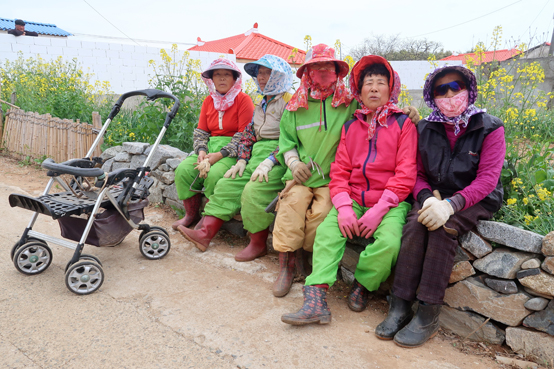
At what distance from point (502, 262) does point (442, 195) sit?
547 mm

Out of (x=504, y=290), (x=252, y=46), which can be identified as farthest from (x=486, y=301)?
(x=252, y=46)

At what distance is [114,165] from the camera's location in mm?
5262

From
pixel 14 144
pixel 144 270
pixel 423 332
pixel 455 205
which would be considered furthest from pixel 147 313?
pixel 14 144

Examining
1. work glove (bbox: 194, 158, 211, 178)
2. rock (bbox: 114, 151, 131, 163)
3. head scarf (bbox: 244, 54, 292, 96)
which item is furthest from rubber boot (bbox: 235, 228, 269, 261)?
rock (bbox: 114, 151, 131, 163)

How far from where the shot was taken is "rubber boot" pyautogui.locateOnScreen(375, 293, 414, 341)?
236cm

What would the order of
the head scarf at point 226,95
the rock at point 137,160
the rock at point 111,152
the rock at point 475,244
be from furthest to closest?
the rock at point 111,152 < the rock at point 137,160 < the head scarf at point 226,95 < the rock at point 475,244

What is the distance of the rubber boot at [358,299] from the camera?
2.71 m

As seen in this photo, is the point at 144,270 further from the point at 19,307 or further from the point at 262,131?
the point at 262,131

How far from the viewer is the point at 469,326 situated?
2391mm

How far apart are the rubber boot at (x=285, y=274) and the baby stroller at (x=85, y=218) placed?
1193 mm

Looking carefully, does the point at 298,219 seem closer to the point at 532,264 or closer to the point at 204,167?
the point at 204,167

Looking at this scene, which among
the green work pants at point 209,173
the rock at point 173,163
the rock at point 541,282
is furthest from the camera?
the rock at point 173,163

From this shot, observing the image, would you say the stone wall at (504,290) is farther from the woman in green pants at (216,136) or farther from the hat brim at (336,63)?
the woman in green pants at (216,136)

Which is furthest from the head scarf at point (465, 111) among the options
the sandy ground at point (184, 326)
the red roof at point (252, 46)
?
the red roof at point (252, 46)
